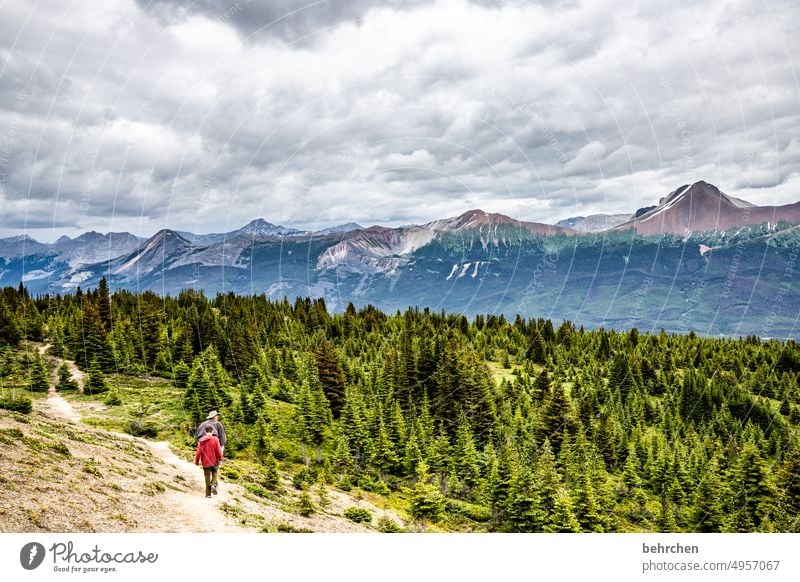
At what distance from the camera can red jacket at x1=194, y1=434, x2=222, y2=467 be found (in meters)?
22.4

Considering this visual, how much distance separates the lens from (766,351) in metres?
132

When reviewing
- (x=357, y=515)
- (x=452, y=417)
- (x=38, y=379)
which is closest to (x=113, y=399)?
(x=38, y=379)

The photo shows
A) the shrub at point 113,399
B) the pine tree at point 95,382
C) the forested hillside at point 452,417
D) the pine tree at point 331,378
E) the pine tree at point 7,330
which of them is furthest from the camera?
the pine tree at point 331,378

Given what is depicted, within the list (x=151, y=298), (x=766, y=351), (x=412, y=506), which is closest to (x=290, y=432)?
(x=412, y=506)

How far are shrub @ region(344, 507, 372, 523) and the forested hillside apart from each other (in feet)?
13.2

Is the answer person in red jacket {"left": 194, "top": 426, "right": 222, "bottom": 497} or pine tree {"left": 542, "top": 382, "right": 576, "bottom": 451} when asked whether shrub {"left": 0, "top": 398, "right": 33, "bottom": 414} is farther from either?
pine tree {"left": 542, "top": 382, "right": 576, "bottom": 451}

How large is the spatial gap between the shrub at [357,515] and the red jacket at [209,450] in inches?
533

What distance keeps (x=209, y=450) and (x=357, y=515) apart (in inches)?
597

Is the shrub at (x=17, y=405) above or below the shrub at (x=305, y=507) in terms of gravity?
above

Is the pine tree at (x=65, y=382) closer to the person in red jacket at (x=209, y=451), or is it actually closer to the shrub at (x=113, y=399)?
the shrub at (x=113, y=399)

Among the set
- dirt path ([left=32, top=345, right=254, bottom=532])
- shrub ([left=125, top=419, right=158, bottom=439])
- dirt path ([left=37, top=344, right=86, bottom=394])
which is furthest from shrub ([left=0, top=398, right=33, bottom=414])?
dirt path ([left=37, top=344, right=86, bottom=394])

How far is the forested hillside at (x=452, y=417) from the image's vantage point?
47250 millimetres

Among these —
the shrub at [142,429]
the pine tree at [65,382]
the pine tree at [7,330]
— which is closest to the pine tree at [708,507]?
the shrub at [142,429]
